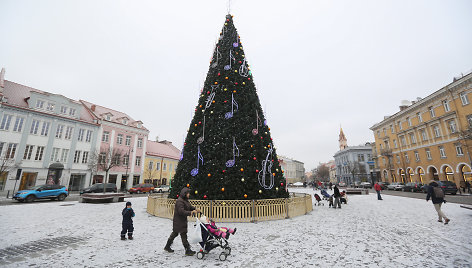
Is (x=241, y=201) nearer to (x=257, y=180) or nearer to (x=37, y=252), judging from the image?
(x=257, y=180)

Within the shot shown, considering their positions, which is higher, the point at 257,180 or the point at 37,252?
the point at 257,180

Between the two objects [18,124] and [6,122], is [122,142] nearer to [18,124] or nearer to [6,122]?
[18,124]

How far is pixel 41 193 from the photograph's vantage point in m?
16.7

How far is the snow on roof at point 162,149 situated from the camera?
38562 mm

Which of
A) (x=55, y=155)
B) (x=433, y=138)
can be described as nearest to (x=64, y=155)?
(x=55, y=155)

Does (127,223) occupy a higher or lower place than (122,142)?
lower

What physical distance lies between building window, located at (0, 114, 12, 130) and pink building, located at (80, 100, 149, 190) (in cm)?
916

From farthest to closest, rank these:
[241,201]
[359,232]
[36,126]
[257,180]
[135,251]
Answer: [36,126] → [257,180] → [241,201] → [359,232] → [135,251]

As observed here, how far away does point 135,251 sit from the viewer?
527 cm

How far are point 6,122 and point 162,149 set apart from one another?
22704 millimetres

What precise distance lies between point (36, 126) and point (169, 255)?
3063 centimetres

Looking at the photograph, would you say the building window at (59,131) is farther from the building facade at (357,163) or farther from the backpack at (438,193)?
the building facade at (357,163)

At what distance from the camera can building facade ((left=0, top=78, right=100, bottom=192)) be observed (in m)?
22.2

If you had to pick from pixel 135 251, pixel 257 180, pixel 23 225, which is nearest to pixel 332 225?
pixel 257 180
